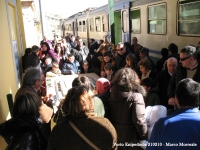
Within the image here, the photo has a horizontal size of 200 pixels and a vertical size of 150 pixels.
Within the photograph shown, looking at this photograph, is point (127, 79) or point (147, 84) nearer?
point (127, 79)

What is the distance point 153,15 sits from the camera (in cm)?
692

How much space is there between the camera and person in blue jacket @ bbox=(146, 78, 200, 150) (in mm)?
Answer: 1605

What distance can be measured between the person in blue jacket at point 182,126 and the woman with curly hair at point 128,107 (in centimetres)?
70

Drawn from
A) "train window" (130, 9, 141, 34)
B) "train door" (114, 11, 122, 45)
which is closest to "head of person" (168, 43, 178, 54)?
"train window" (130, 9, 141, 34)

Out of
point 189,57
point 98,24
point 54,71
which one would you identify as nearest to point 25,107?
point 189,57

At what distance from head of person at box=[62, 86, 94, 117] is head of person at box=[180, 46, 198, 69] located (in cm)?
174

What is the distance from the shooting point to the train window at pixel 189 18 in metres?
5.04

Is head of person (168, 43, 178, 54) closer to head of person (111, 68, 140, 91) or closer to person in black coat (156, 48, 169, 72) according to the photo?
person in black coat (156, 48, 169, 72)

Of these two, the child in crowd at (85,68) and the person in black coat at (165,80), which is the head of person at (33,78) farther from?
the child in crowd at (85,68)

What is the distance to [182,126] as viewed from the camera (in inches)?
63.5

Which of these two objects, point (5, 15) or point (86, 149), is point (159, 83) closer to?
point (86, 149)

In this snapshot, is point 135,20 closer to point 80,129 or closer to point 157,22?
point 157,22

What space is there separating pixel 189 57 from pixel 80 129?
1.95 meters

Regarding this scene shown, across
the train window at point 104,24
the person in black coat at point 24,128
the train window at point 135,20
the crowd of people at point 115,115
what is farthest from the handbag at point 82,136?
the train window at point 104,24
